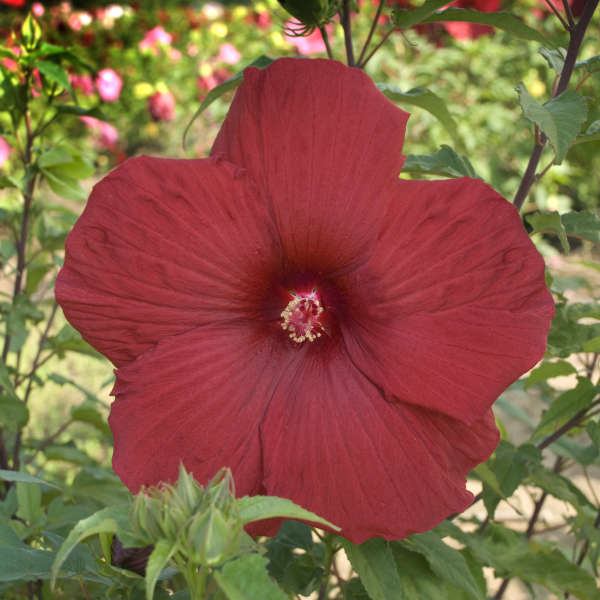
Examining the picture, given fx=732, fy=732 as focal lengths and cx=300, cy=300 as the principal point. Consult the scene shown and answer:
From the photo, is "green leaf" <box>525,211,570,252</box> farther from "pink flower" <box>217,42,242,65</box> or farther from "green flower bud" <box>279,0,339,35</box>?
"pink flower" <box>217,42,242,65</box>

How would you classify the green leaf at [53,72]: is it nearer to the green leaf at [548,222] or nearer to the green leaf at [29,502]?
the green leaf at [29,502]

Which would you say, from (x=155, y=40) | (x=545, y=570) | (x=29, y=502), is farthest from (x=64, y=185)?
(x=155, y=40)

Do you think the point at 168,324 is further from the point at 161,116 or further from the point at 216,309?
the point at 161,116

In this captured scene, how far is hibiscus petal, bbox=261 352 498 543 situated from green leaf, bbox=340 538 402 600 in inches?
3.1

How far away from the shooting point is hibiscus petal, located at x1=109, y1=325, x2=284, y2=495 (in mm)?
683

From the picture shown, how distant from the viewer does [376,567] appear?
2.47 ft

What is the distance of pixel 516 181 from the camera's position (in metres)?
4.53

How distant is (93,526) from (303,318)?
35cm

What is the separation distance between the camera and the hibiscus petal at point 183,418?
2.24 feet

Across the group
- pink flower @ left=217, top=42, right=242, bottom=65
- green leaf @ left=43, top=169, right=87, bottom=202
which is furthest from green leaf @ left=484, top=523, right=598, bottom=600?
pink flower @ left=217, top=42, right=242, bottom=65

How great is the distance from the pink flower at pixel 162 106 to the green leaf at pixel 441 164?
422cm

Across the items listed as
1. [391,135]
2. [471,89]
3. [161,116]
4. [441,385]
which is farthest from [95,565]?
[161,116]

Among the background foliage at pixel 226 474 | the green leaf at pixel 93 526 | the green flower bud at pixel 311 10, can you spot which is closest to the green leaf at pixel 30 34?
the background foliage at pixel 226 474

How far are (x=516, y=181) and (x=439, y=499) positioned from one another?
4.14 meters
